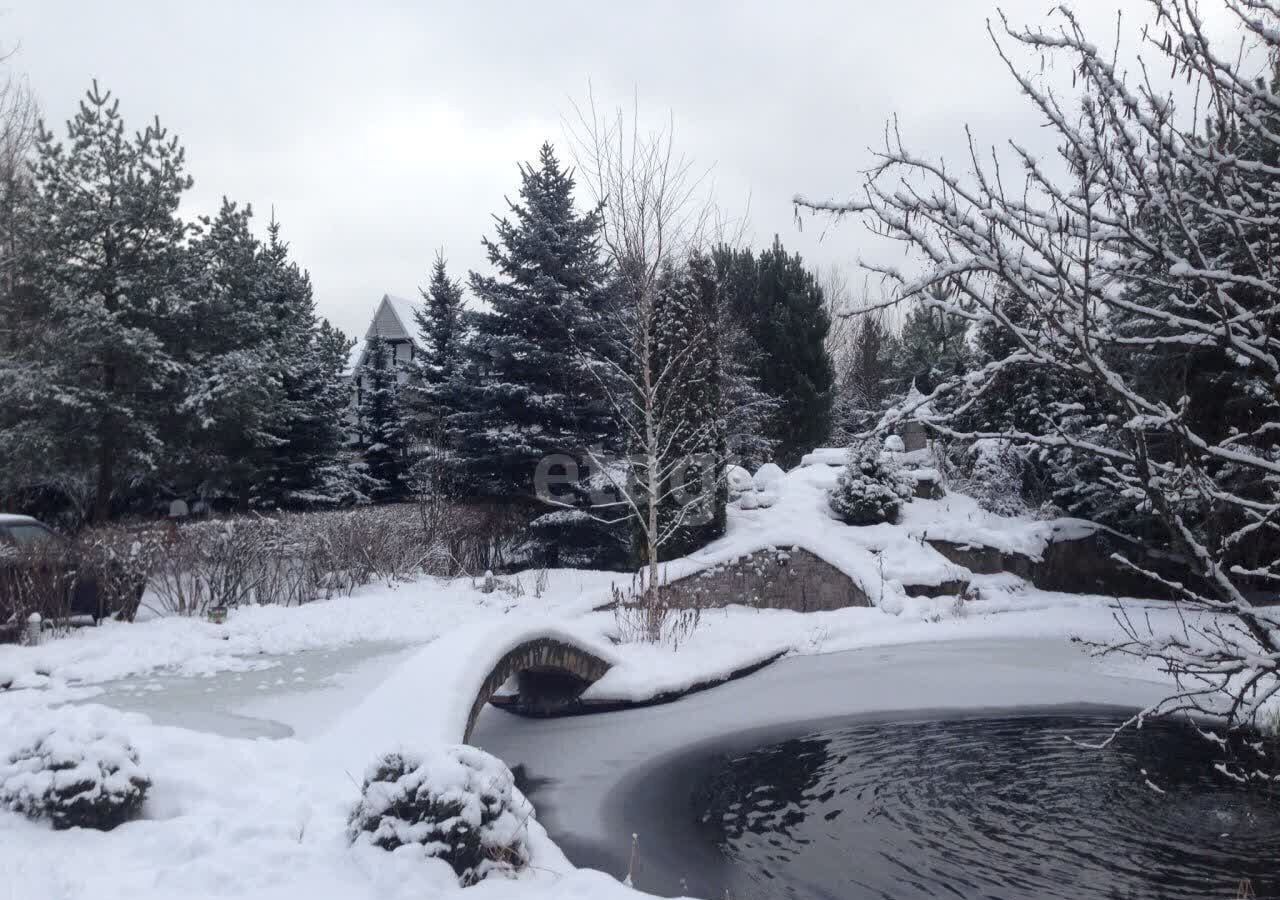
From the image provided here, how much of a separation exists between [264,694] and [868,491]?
32.5ft

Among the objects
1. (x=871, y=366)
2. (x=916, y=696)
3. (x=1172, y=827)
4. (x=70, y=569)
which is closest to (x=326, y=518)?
(x=70, y=569)

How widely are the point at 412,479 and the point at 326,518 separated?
6.81m

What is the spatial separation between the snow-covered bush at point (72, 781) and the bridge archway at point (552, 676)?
11.8 ft

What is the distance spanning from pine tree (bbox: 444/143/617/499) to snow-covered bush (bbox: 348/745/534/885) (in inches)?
463

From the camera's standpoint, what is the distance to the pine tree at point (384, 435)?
22.2m

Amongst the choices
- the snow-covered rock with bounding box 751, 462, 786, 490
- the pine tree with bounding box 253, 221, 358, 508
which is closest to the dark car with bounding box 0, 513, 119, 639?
the pine tree with bounding box 253, 221, 358, 508

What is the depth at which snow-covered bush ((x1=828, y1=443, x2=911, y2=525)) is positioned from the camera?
47.8 ft

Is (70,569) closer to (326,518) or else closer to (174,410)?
(326,518)

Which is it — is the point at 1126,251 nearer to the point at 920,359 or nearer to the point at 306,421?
the point at 306,421

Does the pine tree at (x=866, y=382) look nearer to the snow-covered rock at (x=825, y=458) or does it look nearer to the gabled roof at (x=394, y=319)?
the snow-covered rock at (x=825, y=458)

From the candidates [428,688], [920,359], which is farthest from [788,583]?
[920,359]

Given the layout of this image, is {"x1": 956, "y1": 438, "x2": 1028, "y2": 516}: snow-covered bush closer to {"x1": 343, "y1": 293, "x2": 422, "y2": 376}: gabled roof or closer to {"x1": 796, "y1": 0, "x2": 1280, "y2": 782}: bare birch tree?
{"x1": 796, "y1": 0, "x2": 1280, "y2": 782}: bare birch tree

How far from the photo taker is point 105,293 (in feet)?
49.1

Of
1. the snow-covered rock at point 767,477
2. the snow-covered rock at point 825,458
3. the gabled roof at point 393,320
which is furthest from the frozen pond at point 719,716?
the gabled roof at point 393,320
